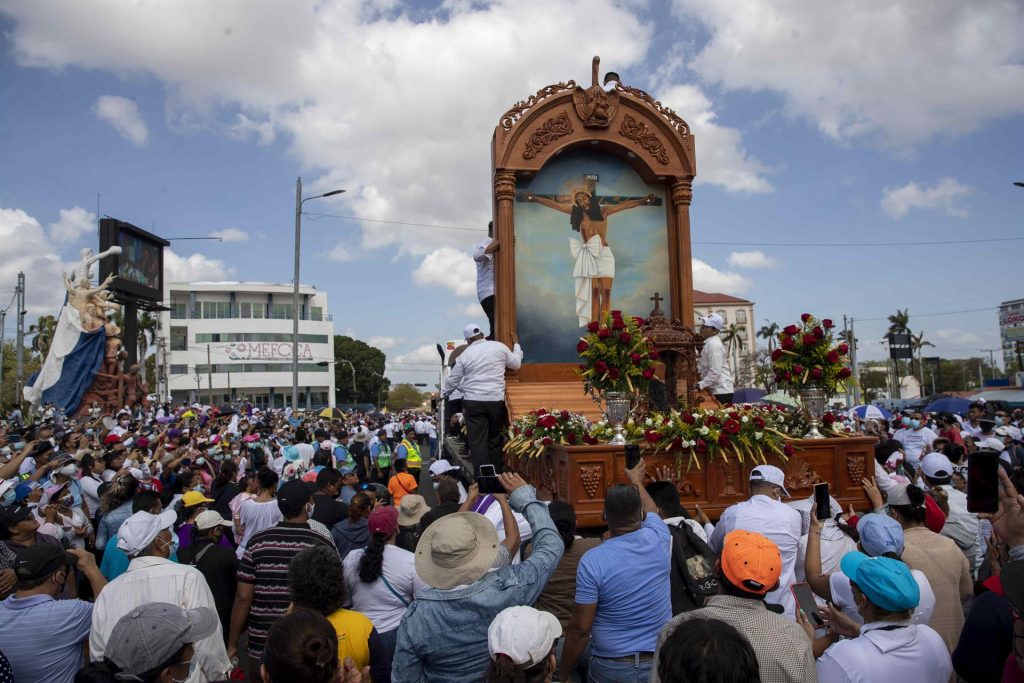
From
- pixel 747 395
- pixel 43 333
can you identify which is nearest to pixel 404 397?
pixel 43 333

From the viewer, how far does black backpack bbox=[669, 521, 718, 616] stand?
390 cm

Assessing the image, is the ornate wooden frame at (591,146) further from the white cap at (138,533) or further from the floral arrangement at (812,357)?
the white cap at (138,533)

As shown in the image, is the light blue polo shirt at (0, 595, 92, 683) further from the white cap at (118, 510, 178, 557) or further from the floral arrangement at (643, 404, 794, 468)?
the floral arrangement at (643, 404, 794, 468)

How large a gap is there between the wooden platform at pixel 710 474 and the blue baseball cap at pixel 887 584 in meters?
4.38

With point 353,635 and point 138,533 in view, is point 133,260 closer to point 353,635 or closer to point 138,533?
point 138,533

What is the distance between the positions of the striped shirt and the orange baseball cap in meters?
2.52

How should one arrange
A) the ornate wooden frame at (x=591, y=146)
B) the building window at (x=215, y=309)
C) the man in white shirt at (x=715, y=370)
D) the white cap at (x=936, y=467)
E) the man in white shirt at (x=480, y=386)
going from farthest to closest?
1. the building window at (x=215, y=309)
2. the ornate wooden frame at (x=591, y=146)
3. the man in white shirt at (x=715, y=370)
4. the man in white shirt at (x=480, y=386)
5. the white cap at (x=936, y=467)

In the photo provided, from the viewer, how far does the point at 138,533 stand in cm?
410

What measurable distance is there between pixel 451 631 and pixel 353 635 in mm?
573

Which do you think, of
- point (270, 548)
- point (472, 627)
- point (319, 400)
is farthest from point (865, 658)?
point (319, 400)

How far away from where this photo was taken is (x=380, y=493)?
23.8ft

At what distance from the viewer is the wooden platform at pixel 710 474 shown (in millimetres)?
7344

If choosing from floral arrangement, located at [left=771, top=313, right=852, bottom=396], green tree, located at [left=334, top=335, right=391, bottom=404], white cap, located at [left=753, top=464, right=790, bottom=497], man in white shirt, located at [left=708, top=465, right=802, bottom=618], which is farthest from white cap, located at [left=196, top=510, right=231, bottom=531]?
green tree, located at [left=334, top=335, right=391, bottom=404]

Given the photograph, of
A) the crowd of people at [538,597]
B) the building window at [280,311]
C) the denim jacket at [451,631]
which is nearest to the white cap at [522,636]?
the crowd of people at [538,597]
